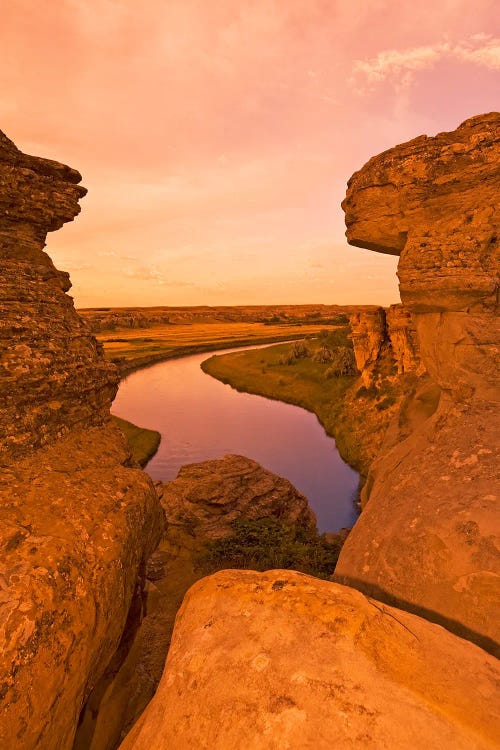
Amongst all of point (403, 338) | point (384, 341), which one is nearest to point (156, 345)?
point (384, 341)

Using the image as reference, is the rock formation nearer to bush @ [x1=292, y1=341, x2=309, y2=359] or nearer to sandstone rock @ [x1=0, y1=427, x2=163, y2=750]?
sandstone rock @ [x1=0, y1=427, x2=163, y2=750]

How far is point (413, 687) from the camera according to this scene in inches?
172

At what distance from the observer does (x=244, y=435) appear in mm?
44656

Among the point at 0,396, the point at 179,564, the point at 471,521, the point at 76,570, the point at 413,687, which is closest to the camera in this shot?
the point at 413,687

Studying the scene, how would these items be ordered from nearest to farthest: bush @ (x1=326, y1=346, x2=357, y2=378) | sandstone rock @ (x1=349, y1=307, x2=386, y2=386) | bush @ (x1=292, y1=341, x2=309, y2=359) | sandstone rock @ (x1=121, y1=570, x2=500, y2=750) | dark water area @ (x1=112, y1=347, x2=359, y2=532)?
sandstone rock @ (x1=121, y1=570, x2=500, y2=750), dark water area @ (x1=112, y1=347, x2=359, y2=532), sandstone rock @ (x1=349, y1=307, x2=386, y2=386), bush @ (x1=326, y1=346, x2=357, y2=378), bush @ (x1=292, y1=341, x2=309, y2=359)

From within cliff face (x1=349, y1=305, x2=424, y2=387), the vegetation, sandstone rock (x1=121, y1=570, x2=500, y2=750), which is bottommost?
the vegetation

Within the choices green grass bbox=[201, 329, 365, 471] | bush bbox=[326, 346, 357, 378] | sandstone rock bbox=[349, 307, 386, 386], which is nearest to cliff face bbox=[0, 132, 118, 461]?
green grass bbox=[201, 329, 365, 471]

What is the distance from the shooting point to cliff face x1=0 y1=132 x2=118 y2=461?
7473mm

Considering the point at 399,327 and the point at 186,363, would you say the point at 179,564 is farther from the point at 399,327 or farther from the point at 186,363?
the point at 186,363

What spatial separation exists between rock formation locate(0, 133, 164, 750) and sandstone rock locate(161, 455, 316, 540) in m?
11.2

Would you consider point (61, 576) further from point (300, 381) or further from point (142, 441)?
point (300, 381)

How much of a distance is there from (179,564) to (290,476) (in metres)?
18.9

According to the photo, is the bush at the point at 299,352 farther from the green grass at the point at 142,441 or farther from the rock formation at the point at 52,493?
the rock formation at the point at 52,493

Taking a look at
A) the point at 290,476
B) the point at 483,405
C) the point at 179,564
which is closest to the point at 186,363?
the point at 290,476
